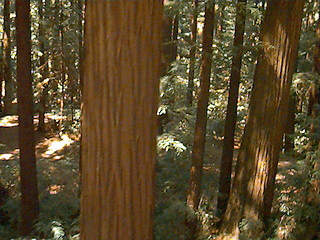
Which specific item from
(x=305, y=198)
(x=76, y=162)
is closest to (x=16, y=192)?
(x=76, y=162)

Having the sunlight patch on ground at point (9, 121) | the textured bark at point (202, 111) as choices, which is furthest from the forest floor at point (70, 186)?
the sunlight patch on ground at point (9, 121)

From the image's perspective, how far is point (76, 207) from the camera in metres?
10.4

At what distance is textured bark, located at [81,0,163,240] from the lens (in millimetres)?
2344

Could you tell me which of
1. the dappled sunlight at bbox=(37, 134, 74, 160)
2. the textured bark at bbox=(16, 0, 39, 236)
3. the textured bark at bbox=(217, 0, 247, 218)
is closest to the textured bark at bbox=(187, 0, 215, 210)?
the textured bark at bbox=(217, 0, 247, 218)

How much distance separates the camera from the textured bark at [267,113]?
236 inches

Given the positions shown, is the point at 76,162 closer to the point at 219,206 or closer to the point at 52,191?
the point at 52,191

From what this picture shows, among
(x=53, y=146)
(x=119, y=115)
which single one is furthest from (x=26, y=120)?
(x=53, y=146)

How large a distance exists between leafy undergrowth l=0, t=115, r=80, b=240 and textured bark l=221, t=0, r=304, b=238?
325 centimetres

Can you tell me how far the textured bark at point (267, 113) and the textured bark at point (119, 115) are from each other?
4.11 metres

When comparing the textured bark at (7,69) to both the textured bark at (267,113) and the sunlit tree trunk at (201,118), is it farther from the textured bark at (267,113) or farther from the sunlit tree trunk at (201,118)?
the textured bark at (267,113)

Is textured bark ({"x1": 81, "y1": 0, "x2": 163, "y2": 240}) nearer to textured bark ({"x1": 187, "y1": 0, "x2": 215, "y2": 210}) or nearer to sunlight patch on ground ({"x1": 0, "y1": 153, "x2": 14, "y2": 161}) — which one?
textured bark ({"x1": 187, "y1": 0, "x2": 215, "y2": 210})

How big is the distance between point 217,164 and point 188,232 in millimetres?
5276

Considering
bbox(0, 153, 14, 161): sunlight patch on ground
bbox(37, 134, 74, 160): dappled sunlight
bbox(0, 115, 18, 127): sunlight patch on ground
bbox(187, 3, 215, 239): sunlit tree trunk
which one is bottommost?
bbox(0, 153, 14, 161): sunlight patch on ground

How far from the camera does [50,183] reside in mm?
13047
